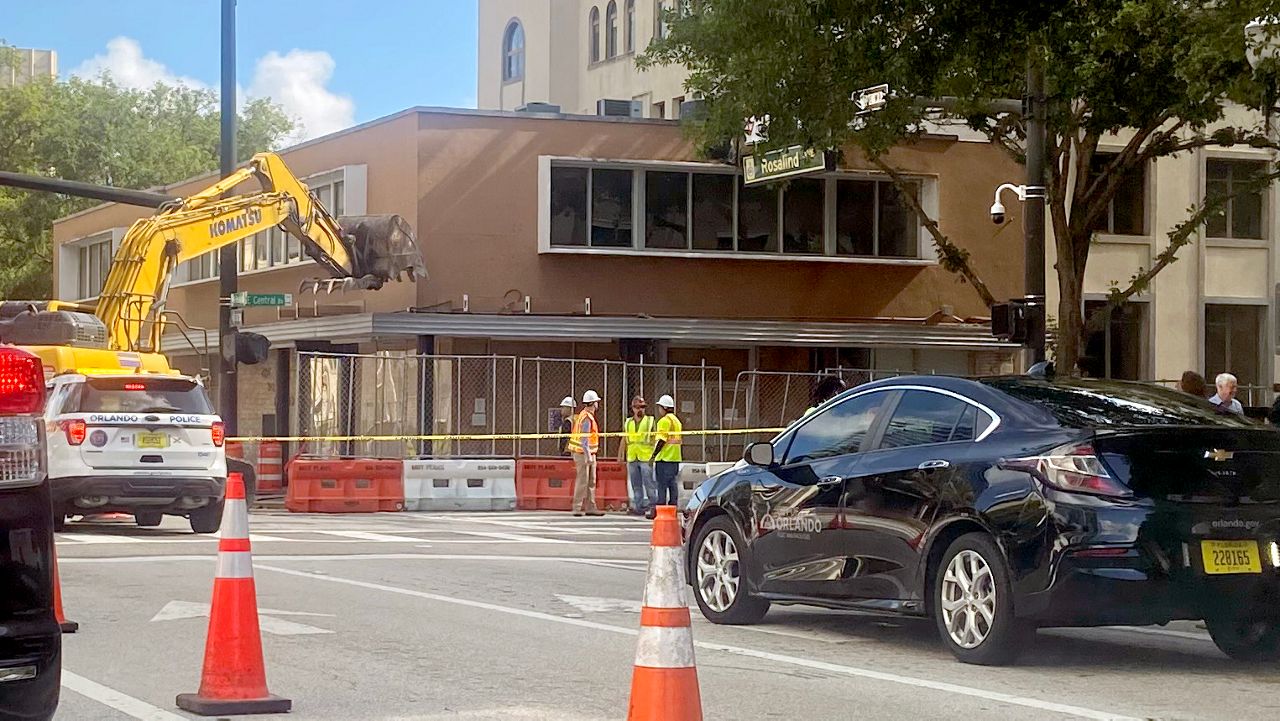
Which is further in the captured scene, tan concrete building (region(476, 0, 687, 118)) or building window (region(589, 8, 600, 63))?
building window (region(589, 8, 600, 63))

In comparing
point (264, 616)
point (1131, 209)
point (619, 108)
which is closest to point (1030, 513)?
point (264, 616)

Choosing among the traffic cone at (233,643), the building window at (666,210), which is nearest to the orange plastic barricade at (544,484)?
the building window at (666,210)

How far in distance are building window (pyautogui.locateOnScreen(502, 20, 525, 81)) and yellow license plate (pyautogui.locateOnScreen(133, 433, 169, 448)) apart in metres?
35.9

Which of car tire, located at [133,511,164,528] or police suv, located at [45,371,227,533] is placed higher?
police suv, located at [45,371,227,533]

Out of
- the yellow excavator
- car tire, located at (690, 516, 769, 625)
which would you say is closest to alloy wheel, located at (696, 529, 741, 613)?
car tire, located at (690, 516, 769, 625)

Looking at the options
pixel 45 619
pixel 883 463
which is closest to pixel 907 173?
pixel 883 463

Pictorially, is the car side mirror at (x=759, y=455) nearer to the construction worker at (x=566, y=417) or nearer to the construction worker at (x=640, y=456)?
the construction worker at (x=640, y=456)

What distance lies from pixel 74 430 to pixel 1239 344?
26803 mm

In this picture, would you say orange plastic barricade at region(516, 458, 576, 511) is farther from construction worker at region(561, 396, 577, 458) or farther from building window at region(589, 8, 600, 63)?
building window at region(589, 8, 600, 63)

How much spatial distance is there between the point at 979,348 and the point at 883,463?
25658 millimetres

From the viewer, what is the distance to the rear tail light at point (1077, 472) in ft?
30.9

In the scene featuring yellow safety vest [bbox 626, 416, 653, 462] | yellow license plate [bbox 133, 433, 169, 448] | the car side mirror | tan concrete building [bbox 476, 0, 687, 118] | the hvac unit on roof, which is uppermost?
tan concrete building [bbox 476, 0, 687, 118]

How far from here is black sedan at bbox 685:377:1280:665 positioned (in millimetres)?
9367

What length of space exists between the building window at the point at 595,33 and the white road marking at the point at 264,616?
41.1 meters
